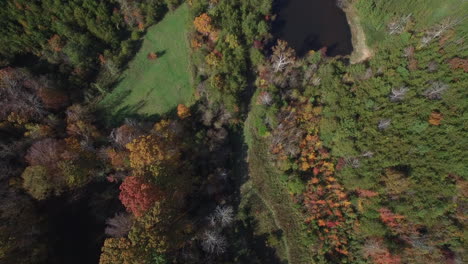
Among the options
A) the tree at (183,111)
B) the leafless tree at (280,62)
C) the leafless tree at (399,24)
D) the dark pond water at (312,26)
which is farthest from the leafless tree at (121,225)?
the leafless tree at (399,24)

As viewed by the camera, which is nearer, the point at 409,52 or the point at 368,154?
the point at 368,154

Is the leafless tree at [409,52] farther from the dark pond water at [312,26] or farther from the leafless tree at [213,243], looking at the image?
the leafless tree at [213,243]

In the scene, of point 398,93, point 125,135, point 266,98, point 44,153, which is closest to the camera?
point 44,153

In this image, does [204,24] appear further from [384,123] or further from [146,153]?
[384,123]

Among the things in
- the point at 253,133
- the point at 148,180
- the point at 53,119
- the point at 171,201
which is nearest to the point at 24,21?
the point at 53,119

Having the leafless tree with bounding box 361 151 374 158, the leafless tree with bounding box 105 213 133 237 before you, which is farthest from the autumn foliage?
the leafless tree with bounding box 105 213 133 237

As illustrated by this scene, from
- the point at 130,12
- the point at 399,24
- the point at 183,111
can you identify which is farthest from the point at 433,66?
the point at 130,12

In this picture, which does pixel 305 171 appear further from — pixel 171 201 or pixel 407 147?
pixel 171 201
